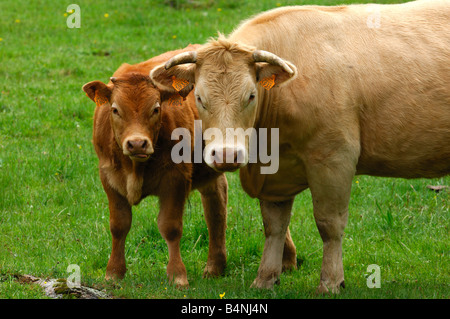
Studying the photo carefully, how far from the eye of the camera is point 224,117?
5402mm

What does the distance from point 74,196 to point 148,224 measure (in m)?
1.33

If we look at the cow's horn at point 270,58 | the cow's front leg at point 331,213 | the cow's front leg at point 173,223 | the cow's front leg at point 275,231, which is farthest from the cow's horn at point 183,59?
the cow's front leg at point 275,231

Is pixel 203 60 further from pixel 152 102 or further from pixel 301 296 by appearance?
pixel 301 296

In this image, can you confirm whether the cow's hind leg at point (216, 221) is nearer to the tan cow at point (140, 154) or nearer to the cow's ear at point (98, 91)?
the tan cow at point (140, 154)

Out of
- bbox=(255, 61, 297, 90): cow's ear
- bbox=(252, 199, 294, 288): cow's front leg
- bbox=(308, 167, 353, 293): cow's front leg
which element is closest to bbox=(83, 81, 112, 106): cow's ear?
bbox=(255, 61, 297, 90): cow's ear

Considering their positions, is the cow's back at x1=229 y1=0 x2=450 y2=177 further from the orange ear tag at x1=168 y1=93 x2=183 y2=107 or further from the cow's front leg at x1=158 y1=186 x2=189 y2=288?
the cow's front leg at x1=158 y1=186 x2=189 y2=288

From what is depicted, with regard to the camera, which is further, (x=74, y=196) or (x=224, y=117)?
(x=74, y=196)

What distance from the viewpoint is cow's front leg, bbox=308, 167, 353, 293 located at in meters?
5.93

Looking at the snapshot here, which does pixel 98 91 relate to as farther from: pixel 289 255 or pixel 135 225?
pixel 289 255

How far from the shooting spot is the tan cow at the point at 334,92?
567 centimetres

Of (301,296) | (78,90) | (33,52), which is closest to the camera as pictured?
(301,296)

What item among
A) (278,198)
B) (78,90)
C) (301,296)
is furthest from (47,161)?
(301,296)

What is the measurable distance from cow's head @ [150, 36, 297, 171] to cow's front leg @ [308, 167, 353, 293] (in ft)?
2.70

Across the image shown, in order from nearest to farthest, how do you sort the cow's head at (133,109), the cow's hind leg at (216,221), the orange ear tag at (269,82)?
the orange ear tag at (269,82) → the cow's head at (133,109) → the cow's hind leg at (216,221)
